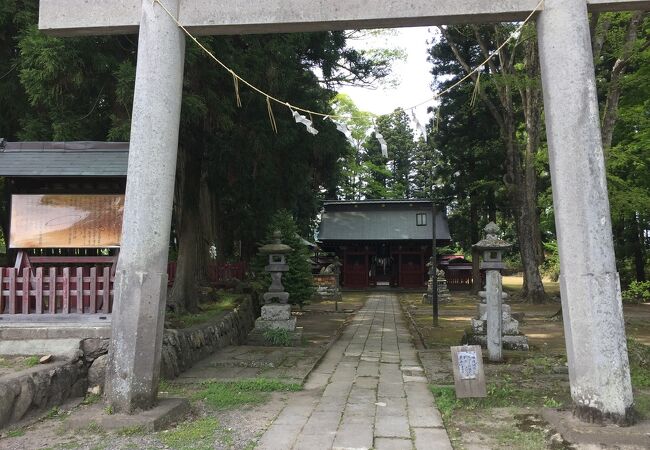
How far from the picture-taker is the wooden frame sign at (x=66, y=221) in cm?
626

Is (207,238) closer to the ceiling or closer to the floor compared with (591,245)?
closer to the ceiling

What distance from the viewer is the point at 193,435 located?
4.25 metres

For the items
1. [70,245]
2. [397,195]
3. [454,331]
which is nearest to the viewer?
[70,245]

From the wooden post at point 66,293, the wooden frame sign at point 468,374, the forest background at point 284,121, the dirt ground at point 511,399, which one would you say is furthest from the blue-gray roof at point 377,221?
the wooden post at point 66,293

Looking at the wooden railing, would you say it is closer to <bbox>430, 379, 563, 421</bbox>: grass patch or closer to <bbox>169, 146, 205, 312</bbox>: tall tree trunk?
<bbox>169, 146, 205, 312</bbox>: tall tree trunk

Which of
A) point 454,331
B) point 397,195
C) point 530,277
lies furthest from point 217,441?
point 397,195

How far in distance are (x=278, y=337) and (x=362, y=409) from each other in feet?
14.9

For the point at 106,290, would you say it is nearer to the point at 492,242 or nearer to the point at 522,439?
the point at 522,439

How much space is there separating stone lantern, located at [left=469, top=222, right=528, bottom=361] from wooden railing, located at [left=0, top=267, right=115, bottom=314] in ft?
18.6

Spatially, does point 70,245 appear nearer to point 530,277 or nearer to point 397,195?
point 530,277

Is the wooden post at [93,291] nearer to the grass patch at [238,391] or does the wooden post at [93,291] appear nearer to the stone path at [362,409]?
the grass patch at [238,391]

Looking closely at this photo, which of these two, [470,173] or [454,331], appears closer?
[454,331]

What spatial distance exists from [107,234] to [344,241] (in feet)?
75.2

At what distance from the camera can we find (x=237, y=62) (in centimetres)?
894
